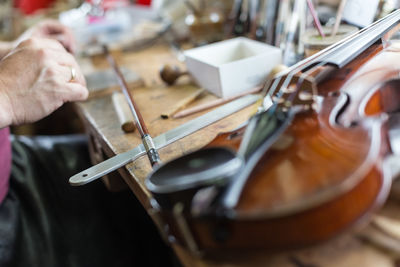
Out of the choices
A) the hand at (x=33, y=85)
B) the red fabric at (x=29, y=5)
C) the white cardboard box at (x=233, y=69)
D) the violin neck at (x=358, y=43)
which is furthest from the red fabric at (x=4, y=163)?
the red fabric at (x=29, y=5)

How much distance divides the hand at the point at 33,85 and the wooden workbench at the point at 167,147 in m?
0.13

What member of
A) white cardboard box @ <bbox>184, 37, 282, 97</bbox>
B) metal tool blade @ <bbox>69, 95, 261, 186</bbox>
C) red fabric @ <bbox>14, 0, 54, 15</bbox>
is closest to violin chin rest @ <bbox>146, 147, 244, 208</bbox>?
metal tool blade @ <bbox>69, 95, 261, 186</bbox>

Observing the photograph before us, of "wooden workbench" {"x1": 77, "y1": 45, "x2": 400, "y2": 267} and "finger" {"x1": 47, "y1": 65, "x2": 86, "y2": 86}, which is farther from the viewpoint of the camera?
"finger" {"x1": 47, "y1": 65, "x2": 86, "y2": 86}

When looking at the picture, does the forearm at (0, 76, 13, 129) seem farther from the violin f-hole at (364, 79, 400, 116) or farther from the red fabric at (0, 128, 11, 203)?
the violin f-hole at (364, 79, 400, 116)

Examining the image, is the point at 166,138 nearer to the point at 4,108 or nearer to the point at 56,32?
the point at 4,108

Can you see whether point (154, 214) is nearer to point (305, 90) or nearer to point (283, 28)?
point (305, 90)

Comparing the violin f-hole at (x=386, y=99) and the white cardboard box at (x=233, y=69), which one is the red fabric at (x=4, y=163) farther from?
the violin f-hole at (x=386, y=99)

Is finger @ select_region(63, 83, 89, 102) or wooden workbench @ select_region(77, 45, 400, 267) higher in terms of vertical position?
finger @ select_region(63, 83, 89, 102)

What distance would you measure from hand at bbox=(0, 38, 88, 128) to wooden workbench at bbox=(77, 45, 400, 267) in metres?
0.13

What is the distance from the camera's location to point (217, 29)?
122 cm

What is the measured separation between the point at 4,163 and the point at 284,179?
0.70m

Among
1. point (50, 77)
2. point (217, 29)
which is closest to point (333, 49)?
point (50, 77)

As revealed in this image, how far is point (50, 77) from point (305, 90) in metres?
0.49

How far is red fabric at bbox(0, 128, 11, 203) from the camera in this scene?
79 centimetres
